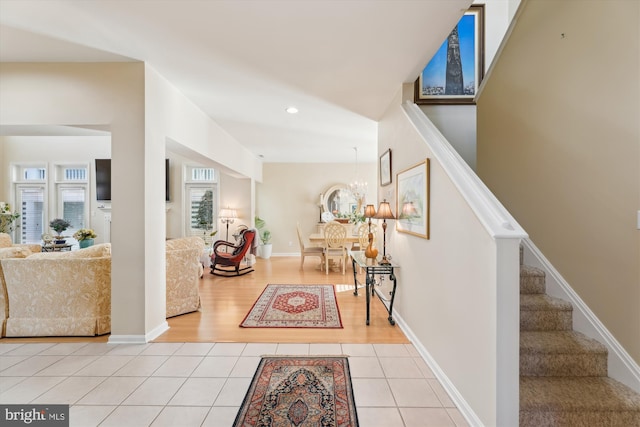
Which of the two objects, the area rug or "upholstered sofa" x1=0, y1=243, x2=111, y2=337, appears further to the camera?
"upholstered sofa" x1=0, y1=243, x2=111, y2=337

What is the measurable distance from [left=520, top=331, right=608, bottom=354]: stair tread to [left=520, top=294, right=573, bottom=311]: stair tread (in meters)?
0.19

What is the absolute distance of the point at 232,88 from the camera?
3199 millimetres

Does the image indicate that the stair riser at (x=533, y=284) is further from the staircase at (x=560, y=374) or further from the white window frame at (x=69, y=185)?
the white window frame at (x=69, y=185)

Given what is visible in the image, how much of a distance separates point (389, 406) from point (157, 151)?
3.14 metres

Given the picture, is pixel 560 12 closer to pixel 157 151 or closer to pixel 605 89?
pixel 605 89

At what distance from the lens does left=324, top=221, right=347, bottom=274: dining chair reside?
5605 mm

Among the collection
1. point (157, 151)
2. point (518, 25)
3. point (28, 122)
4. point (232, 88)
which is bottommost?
point (157, 151)

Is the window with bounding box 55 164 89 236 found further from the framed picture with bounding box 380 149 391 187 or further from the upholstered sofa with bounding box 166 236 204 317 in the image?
the framed picture with bounding box 380 149 391 187

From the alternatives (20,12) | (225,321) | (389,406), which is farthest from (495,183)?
(20,12)

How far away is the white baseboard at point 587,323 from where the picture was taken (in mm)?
1802

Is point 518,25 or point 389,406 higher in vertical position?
point 518,25

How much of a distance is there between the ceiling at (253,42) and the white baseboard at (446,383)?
2.67 m

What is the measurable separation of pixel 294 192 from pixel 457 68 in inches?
211

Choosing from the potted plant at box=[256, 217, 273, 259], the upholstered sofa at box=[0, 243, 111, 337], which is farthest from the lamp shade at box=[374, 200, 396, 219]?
the potted plant at box=[256, 217, 273, 259]
